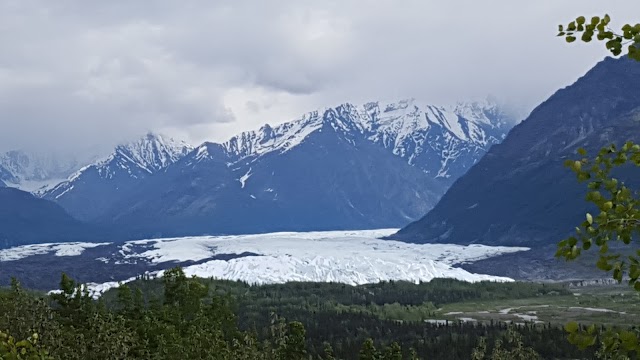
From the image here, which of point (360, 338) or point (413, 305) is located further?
point (413, 305)

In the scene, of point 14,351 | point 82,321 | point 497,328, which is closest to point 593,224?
point 14,351

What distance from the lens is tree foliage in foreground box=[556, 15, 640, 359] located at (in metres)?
7.11

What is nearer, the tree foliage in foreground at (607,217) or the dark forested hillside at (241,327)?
the tree foliage in foreground at (607,217)

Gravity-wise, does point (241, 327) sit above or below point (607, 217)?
below

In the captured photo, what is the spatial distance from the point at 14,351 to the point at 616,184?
6.48 meters

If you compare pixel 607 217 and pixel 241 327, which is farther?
pixel 241 327

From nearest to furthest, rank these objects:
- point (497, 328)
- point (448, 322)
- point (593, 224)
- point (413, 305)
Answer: point (593, 224)
point (497, 328)
point (448, 322)
point (413, 305)

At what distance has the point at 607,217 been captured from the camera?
24.0ft

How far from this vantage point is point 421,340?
408 feet

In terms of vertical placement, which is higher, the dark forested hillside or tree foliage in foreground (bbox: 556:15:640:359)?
tree foliage in foreground (bbox: 556:15:640:359)

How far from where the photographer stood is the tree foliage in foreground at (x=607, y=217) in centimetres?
711

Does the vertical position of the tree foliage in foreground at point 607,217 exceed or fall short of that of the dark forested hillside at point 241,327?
it exceeds it

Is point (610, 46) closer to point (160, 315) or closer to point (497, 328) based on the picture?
point (160, 315)

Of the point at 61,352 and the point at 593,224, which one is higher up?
the point at 593,224
